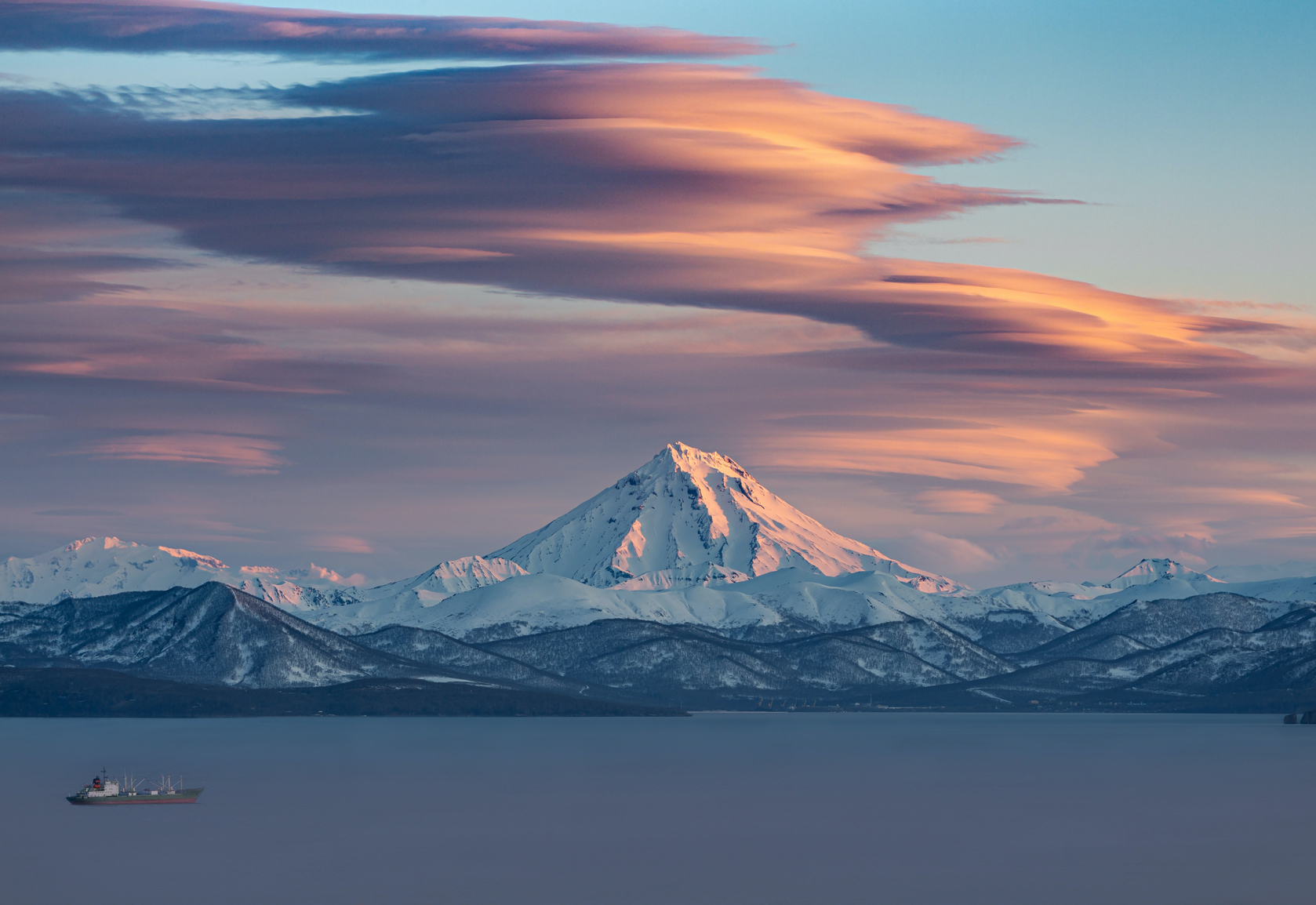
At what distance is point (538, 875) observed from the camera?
157 meters

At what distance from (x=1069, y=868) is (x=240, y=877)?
252 ft

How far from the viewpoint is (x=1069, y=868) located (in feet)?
534

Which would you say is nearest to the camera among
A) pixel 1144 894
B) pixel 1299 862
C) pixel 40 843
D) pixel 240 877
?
pixel 1144 894

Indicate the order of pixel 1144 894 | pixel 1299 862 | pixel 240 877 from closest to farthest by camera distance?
pixel 1144 894 < pixel 240 877 < pixel 1299 862

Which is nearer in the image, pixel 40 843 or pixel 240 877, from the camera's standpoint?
pixel 240 877

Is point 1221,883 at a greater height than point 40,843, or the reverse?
point 1221,883

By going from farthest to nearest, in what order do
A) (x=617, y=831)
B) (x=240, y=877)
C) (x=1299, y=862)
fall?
(x=617, y=831) → (x=1299, y=862) → (x=240, y=877)

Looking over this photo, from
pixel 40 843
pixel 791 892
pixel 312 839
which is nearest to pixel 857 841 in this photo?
pixel 791 892

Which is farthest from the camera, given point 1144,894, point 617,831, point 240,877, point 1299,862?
point 617,831

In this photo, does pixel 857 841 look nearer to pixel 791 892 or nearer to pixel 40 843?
pixel 791 892

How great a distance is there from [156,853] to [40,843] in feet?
57.3

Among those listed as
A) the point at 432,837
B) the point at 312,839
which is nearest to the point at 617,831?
the point at 432,837

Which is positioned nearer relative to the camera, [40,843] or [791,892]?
[791,892]

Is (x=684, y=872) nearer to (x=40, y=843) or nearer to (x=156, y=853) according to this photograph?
(x=156, y=853)
